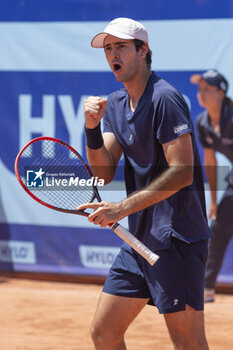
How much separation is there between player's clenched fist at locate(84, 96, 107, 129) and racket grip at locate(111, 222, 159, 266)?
0.46m

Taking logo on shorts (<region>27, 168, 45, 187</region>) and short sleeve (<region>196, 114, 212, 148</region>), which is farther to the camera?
short sleeve (<region>196, 114, 212, 148</region>)

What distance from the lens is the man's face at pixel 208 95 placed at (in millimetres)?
5895

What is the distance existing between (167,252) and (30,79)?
396 centimetres

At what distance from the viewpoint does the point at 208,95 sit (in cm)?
593

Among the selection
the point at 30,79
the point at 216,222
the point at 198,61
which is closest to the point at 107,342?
the point at 216,222

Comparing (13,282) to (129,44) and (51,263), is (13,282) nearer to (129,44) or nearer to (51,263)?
(51,263)

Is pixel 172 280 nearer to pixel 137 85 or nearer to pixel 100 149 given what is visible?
pixel 100 149

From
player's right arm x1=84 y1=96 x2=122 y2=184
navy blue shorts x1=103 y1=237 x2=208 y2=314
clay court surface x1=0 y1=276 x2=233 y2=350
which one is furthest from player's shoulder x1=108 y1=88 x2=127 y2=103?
clay court surface x1=0 y1=276 x2=233 y2=350

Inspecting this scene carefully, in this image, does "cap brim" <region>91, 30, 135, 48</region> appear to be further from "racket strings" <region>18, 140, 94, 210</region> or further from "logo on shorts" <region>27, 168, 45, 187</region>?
"logo on shorts" <region>27, 168, 45, 187</region>

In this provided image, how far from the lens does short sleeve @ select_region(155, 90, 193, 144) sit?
2.75 metres

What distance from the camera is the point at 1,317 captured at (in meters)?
5.25

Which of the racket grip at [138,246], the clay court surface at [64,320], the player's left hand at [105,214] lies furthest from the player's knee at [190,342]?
the clay court surface at [64,320]

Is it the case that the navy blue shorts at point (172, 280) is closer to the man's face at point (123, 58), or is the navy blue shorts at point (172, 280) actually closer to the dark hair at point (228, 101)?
the man's face at point (123, 58)

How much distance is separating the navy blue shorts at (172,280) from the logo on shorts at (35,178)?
0.58 meters
